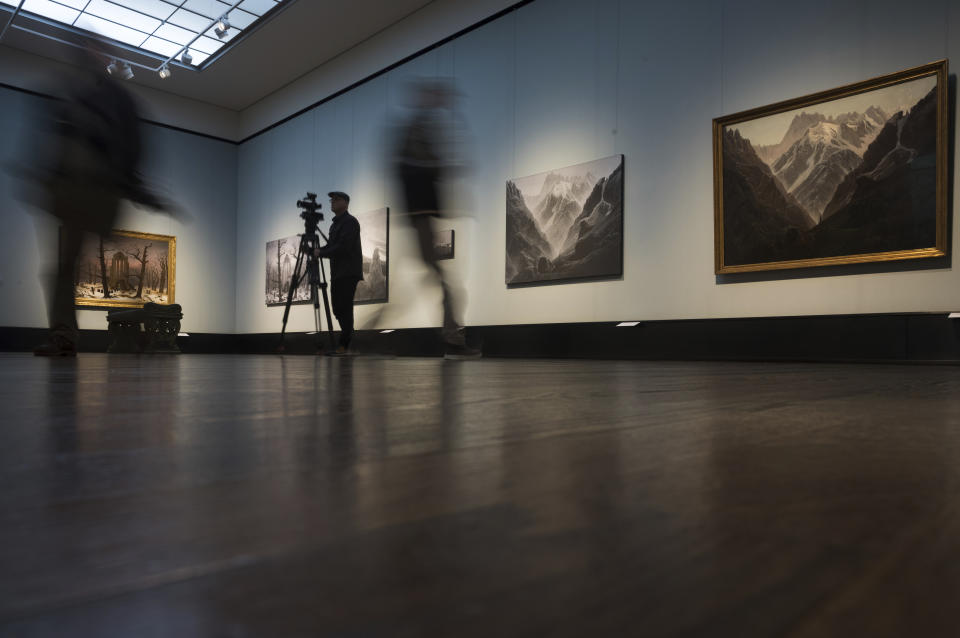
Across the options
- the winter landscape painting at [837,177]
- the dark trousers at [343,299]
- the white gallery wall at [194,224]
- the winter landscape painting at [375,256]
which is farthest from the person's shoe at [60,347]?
the white gallery wall at [194,224]

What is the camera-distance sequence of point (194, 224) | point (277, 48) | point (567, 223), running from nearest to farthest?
point (567, 223) < point (277, 48) < point (194, 224)

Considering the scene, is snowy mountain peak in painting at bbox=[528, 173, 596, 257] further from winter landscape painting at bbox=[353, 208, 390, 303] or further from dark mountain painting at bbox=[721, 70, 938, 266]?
winter landscape painting at bbox=[353, 208, 390, 303]

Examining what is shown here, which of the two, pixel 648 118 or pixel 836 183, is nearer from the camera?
pixel 836 183

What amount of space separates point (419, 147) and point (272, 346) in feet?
21.4

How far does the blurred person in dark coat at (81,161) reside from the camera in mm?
3387

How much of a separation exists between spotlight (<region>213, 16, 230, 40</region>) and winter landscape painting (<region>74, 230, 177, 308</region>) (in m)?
3.57

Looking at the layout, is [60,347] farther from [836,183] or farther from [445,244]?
[836,183]

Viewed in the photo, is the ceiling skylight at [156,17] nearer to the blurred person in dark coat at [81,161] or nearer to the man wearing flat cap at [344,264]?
the man wearing flat cap at [344,264]

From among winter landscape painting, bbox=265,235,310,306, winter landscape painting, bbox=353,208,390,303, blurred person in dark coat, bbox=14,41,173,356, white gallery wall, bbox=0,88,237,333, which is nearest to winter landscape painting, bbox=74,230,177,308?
white gallery wall, bbox=0,88,237,333

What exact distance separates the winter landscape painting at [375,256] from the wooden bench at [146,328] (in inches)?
85.0

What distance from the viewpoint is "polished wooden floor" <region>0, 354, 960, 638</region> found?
5.1 inches

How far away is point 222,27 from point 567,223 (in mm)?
4985

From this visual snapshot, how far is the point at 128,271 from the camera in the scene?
10344 mm

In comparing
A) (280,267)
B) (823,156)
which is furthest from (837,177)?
(280,267)
